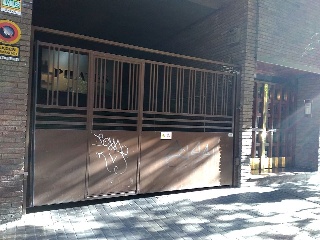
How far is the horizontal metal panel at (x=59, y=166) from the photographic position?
440 centimetres

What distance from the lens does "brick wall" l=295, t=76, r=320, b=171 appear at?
8203mm

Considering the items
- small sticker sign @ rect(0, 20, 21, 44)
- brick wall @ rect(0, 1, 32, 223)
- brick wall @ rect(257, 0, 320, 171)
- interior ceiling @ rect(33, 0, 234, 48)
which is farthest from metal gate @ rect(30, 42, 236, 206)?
interior ceiling @ rect(33, 0, 234, 48)

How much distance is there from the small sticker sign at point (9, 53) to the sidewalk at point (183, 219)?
2.33 m

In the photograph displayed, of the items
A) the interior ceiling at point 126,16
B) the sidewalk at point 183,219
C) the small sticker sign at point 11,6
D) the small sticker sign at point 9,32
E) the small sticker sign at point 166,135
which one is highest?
the interior ceiling at point 126,16

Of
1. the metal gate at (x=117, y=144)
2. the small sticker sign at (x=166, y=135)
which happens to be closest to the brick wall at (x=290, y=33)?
the metal gate at (x=117, y=144)

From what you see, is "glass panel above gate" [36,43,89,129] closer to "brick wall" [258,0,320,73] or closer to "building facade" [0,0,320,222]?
"building facade" [0,0,320,222]

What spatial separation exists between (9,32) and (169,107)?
3.11 m

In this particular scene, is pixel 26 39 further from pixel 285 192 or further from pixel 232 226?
pixel 285 192

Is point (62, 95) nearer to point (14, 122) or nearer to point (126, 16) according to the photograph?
point (126, 16)

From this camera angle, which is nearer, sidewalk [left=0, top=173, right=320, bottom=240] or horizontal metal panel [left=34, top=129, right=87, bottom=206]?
sidewalk [left=0, top=173, right=320, bottom=240]

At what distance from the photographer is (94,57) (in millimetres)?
4883

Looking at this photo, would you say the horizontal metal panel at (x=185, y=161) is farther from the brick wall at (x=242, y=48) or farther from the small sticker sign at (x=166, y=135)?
the brick wall at (x=242, y=48)

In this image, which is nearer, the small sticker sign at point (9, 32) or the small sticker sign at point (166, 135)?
the small sticker sign at point (9, 32)

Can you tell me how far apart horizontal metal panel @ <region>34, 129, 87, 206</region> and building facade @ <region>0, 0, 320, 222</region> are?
0.05 ft
